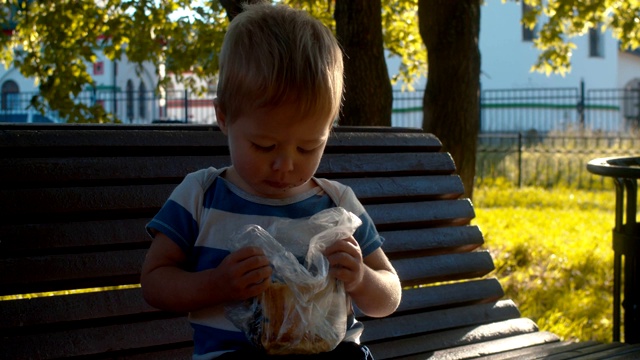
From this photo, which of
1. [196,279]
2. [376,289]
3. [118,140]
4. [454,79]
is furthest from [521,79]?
[196,279]

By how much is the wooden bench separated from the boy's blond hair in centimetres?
84

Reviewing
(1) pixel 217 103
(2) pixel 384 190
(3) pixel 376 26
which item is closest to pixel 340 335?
(1) pixel 217 103

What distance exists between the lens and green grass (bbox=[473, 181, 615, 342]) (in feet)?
19.9

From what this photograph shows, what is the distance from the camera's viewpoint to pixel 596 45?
3338 cm

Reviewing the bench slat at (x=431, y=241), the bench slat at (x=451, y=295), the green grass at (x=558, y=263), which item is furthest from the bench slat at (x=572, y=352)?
the green grass at (x=558, y=263)

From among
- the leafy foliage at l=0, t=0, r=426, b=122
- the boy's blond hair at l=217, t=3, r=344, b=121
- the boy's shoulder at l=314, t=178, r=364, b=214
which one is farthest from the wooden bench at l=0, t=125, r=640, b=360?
the leafy foliage at l=0, t=0, r=426, b=122

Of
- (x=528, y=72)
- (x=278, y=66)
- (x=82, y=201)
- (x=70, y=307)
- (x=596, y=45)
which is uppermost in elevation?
(x=596, y=45)

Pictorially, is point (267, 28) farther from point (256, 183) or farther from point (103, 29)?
point (103, 29)

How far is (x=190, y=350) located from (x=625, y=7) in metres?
8.74

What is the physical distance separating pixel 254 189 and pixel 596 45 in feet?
109

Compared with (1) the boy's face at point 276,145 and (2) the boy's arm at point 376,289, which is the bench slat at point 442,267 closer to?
(2) the boy's arm at point 376,289

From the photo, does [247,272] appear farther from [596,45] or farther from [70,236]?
[596,45]

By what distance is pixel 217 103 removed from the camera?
193 centimetres

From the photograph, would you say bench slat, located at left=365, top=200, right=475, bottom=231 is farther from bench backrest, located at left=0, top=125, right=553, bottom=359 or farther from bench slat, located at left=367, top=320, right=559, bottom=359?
bench slat, located at left=367, top=320, right=559, bottom=359
